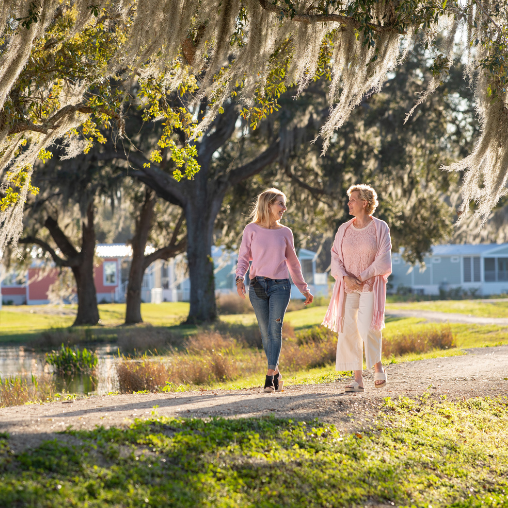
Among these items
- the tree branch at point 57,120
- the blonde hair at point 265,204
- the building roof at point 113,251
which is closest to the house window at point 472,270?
the building roof at point 113,251

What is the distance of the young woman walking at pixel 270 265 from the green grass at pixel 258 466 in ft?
4.67

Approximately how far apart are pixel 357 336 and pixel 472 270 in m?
37.5

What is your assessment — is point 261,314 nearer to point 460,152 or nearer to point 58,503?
point 58,503

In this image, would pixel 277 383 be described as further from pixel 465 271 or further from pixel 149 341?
pixel 465 271

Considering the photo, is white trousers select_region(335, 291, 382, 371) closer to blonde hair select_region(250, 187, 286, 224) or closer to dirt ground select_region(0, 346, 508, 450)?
dirt ground select_region(0, 346, 508, 450)

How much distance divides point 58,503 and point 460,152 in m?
18.8

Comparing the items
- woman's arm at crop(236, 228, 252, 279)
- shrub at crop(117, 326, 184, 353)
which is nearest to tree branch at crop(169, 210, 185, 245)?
shrub at crop(117, 326, 184, 353)

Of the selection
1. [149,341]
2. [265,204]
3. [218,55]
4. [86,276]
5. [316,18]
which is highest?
[316,18]

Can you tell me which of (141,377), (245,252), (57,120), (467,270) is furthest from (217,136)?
(467,270)

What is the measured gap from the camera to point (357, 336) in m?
6.55

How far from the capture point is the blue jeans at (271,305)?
6414 mm

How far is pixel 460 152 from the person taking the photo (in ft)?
65.6

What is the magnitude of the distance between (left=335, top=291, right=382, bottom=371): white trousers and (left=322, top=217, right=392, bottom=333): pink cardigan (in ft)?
0.19

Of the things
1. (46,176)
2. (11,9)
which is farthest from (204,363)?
(46,176)
